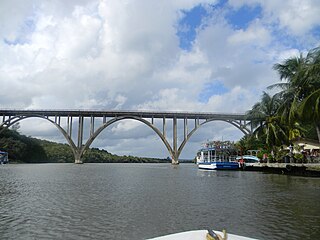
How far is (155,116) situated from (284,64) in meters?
46.5

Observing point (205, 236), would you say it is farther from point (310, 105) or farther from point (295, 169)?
point (295, 169)

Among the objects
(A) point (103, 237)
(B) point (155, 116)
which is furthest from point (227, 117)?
(A) point (103, 237)

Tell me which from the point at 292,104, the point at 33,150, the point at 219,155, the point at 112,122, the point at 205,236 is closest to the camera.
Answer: the point at 205,236

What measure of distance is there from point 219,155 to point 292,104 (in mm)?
24928

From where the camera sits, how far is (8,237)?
313 inches

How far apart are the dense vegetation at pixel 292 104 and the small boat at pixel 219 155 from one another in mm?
5899

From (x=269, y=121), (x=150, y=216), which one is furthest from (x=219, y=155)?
(x=150, y=216)

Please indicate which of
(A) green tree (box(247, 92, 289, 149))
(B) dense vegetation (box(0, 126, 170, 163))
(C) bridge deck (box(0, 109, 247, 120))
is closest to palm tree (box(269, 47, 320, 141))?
(A) green tree (box(247, 92, 289, 149))

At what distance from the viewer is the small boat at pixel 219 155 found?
50056mm

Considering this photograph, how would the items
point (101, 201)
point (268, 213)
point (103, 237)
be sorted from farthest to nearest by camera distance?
point (101, 201) < point (268, 213) < point (103, 237)

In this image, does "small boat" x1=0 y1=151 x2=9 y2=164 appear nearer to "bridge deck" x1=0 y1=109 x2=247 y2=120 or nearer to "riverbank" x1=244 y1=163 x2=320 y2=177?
"bridge deck" x1=0 y1=109 x2=247 y2=120

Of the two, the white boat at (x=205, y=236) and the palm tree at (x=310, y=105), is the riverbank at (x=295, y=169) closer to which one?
Result: the palm tree at (x=310, y=105)

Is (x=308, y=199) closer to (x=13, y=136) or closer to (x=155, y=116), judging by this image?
(x=155, y=116)

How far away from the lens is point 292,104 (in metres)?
29.9
